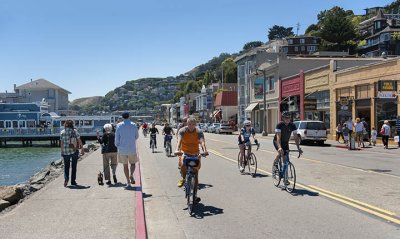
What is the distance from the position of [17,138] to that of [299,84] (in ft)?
141

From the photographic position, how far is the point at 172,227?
823 cm

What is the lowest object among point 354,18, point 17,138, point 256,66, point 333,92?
point 17,138

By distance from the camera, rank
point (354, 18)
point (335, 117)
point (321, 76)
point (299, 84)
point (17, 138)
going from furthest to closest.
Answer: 1. point (354, 18)
2. point (17, 138)
3. point (299, 84)
4. point (321, 76)
5. point (335, 117)

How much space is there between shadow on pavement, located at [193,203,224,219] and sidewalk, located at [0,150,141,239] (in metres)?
1.23

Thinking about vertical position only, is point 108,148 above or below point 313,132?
above

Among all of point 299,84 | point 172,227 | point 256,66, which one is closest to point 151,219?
point 172,227

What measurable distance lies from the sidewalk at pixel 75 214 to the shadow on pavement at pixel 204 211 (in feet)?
4.04

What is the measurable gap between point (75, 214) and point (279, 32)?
170001 millimetres

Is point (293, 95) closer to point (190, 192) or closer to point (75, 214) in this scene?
point (190, 192)

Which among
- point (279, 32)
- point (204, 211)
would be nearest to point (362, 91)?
point (204, 211)

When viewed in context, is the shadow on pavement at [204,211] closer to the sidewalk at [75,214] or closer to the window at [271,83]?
the sidewalk at [75,214]

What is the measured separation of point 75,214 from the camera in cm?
873

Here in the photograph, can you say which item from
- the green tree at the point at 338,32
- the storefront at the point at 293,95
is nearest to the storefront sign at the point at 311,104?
the storefront at the point at 293,95

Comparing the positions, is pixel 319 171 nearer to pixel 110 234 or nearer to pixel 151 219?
pixel 151 219
